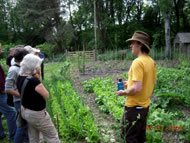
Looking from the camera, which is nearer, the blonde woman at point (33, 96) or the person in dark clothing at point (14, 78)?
the blonde woman at point (33, 96)

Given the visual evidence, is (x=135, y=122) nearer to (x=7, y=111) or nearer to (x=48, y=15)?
(x=7, y=111)

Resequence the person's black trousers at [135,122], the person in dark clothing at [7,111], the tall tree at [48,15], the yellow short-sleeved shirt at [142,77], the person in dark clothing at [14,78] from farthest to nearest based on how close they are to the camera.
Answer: the tall tree at [48,15] < the person in dark clothing at [7,111] < the person in dark clothing at [14,78] < the person's black trousers at [135,122] < the yellow short-sleeved shirt at [142,77]

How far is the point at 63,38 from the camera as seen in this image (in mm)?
24203

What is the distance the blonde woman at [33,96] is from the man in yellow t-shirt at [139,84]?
1.04 metres

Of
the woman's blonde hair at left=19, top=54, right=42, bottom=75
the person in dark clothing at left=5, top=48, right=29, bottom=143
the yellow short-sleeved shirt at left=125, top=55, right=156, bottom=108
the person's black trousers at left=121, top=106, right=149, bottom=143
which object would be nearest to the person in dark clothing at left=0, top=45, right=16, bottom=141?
the person in dark clothing at left=5, top=48, right=29, bottom=143

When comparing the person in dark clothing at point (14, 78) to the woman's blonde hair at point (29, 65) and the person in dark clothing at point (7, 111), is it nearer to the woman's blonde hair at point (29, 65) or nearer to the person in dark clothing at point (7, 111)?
the person in dark clothing at point (7, 111)

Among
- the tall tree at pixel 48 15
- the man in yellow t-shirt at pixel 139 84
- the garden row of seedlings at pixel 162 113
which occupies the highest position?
the tall tree at pixel 48 15

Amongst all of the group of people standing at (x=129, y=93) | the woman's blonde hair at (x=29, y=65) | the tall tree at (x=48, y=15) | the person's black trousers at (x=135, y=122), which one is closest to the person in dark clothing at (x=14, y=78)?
the group of people standing at (x=129, y=93)

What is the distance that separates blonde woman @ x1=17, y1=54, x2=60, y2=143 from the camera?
219cm

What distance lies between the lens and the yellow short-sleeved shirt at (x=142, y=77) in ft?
6.53

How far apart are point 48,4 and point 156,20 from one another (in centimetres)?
1701

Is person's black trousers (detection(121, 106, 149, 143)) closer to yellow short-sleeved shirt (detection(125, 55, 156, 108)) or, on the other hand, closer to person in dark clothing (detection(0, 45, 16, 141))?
yellow short-sleeved shirt (detection(125, 55, 156, 108))

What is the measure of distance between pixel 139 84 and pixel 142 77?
9 centimetres

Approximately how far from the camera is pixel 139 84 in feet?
6.52
